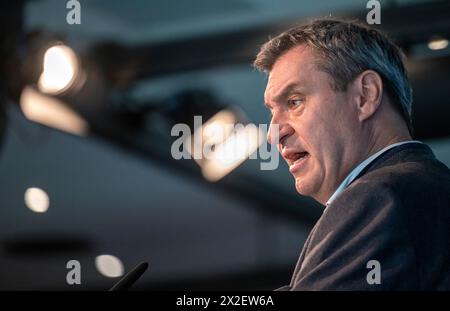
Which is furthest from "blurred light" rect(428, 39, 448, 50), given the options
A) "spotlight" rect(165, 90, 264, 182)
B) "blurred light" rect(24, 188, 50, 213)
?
"blurred light" rect(24, 188, 50, 213)

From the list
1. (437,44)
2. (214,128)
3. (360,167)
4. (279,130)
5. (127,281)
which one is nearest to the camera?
(127,281)

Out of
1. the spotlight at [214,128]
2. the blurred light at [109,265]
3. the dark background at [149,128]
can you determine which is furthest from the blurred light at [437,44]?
the blurred light at [109,265]

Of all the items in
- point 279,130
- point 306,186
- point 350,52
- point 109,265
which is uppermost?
point 109,265

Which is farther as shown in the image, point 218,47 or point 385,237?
point 218,47

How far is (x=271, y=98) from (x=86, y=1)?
2232 millimetres

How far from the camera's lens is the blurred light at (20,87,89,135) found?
3.45 metres

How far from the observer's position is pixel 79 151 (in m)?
5.64

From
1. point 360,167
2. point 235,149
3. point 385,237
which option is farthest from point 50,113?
point 385,237

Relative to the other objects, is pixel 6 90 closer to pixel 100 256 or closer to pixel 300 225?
pixel 300 225

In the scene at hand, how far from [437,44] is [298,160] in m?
1.89

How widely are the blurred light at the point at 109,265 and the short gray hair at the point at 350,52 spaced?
601 centimetres

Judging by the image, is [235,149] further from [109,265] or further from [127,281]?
[109,265]

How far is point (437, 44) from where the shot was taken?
2.99m

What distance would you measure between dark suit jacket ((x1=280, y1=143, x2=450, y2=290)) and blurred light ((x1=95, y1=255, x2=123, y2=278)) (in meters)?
6.25
